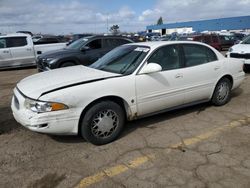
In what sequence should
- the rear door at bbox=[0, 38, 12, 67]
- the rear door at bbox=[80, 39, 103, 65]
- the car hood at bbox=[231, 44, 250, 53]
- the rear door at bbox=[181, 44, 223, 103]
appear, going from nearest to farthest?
the rear door at bbox=[181, 44, 223, 103]
the car hood at bbox=[231, 44, 250, 53]
the rear door at bbox=[80, 39, 103, 65]
the rear door at bbox=[0, 38, 12, 67]

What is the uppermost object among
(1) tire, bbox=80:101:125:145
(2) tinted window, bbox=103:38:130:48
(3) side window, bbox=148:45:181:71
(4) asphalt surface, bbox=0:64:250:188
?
(2) tinted window, bbox=103:38:130:48

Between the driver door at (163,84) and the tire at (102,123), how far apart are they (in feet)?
1.48

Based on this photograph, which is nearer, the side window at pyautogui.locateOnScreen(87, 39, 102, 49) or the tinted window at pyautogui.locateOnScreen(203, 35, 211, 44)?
the side window at pyautogui.locateOnScreen(87, 39, 102, 49)

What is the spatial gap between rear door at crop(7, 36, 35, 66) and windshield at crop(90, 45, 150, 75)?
9324 mm

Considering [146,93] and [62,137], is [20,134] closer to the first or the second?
[62,137]

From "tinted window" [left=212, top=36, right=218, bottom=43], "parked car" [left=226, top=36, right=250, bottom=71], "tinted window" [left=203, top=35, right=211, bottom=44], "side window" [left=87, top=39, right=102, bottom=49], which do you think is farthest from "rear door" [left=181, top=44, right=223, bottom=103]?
"tinted window" [left=212, top=36, right=218, bottom=43]

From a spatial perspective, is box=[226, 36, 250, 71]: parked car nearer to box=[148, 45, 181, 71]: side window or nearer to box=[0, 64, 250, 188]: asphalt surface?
box=[0, 64, 250, 188]: asphalt surface

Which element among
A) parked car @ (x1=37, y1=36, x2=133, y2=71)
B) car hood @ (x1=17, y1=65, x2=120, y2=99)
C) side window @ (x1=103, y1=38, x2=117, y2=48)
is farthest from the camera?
side window @ (x1=103, y1=38, x2=117, y2=48)

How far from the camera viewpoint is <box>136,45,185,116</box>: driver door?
435 centimetres

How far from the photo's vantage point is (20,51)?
1309 centimetres

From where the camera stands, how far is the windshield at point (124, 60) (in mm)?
4441

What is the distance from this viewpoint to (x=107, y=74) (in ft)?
14.0

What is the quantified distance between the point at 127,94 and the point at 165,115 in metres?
1.40

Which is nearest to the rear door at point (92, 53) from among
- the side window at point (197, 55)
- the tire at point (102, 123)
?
the side window at point (197, 55)
